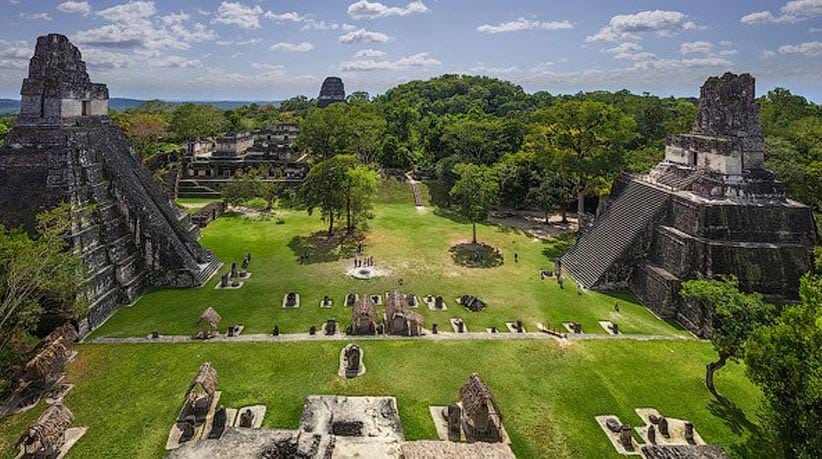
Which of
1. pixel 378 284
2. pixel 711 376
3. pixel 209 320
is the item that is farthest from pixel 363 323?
pixel 711 376

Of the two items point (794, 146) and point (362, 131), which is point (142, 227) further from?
point (794, 146)

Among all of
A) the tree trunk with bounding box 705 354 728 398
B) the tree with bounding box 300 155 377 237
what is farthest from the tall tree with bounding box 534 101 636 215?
the tree trunk with bounding box 705 354 728 398

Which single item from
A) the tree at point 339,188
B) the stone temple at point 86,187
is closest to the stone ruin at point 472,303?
the tree at point 339,188

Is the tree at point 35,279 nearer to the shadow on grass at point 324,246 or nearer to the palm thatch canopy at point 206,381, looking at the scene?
the palm thatch canopy at point 206,381

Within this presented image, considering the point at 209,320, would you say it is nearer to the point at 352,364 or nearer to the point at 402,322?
the point at 352,364

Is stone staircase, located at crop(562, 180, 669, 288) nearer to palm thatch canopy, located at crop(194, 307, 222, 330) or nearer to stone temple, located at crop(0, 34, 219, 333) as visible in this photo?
palm thatch canopy, located at crop(194, 307, 222, 330)

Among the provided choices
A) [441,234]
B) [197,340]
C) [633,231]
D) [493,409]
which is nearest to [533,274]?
[633,231]
